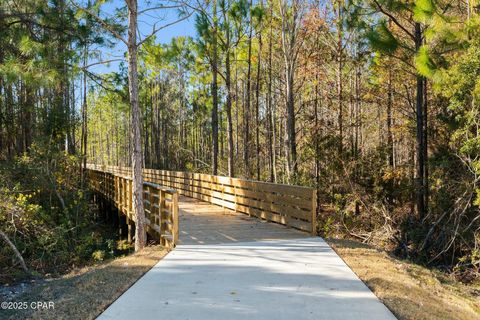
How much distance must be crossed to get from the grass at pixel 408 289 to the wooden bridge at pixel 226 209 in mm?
1597

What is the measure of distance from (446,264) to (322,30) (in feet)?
33.4

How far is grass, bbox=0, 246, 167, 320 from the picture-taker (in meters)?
4.30

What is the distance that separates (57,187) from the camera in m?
12.6

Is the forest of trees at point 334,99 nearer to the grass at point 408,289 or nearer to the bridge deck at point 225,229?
the bridge deck at point 225,229

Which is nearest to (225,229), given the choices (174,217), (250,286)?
(174,217)

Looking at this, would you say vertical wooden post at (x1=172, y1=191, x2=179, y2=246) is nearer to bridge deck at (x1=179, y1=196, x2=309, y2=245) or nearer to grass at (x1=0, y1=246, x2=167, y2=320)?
bridge deck at (x1=179, y1=196, x2=309, y2=245)

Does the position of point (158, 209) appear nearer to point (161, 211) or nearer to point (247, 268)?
point (161, 211)

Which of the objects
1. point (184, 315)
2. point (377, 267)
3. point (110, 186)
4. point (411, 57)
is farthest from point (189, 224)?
point (110, 186)

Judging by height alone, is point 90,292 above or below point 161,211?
below

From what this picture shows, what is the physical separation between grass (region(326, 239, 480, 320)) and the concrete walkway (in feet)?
0.55

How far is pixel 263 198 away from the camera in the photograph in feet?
33.2

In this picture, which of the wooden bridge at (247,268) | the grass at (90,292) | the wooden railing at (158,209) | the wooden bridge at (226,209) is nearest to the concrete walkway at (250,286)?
the wooden bridge at (247,268)

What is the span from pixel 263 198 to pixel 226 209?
2542 mm

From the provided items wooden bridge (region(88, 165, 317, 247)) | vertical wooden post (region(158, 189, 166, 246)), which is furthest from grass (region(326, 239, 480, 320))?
vertical wooden post (region(158, 189, 166, 246))
